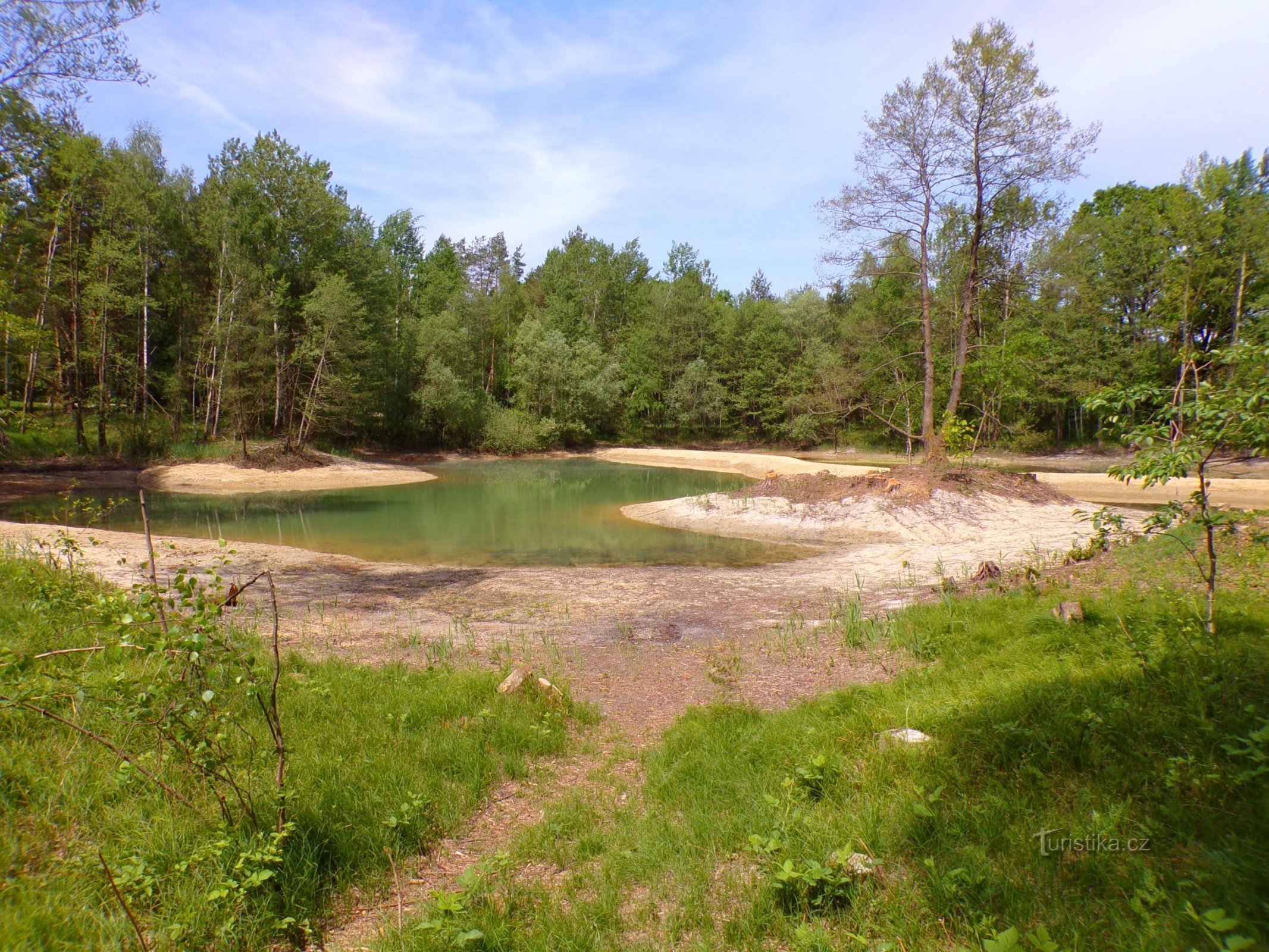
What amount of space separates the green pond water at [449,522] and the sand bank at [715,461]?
453cm

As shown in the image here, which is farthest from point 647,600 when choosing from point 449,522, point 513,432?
point 513,432

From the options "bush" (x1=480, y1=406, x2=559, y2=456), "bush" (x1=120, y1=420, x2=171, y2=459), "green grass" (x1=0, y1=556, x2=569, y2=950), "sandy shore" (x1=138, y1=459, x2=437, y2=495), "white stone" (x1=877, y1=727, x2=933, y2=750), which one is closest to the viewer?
"green grass" (x1=0, y1=556, x2=569, y2=950)

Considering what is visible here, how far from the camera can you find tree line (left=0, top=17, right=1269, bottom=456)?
19047 millimetres

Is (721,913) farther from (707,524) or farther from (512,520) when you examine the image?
(512,520)

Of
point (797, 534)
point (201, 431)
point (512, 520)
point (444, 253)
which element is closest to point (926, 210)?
point (797, 534)

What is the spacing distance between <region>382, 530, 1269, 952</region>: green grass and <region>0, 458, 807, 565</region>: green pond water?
994 centimetres

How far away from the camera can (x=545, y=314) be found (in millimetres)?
66375

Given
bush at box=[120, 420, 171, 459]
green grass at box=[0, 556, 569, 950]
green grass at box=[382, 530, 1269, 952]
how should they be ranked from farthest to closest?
bush at box=[120, 420, 171, 459] → green grass at box=[0, 556, 569, 950] → green grass at box=[382, 530, 1269, 952]

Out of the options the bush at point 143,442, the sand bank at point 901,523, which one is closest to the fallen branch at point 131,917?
the sand bank at point 901,523

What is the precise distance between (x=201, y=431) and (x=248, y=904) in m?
42.5

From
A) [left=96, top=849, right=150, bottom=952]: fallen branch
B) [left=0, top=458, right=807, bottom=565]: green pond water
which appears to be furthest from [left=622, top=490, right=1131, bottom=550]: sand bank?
[left=96, top=849, right=150, bottom=952]: fallen branch

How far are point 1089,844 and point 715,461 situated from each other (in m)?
45.1

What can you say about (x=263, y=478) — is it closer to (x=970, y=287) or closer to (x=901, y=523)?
(x=901, y=523)

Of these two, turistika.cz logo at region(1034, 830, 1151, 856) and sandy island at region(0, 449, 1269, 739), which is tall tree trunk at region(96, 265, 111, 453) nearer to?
sandy island at region(0, 449, 1269, 739)
